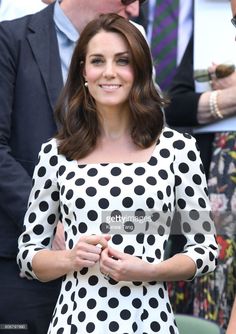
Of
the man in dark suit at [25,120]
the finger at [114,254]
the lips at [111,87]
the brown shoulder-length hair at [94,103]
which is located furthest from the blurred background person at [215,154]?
the finger at [114,254]

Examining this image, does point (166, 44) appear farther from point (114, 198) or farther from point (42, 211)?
point (114, 198)

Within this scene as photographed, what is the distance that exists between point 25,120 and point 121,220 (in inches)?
33.2

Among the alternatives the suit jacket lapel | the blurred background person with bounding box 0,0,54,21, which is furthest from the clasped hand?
the blurred background person with bounding box 0,0,54,21

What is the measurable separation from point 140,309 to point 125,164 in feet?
1.70

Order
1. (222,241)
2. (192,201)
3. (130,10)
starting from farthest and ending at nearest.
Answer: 1. (222,241)
2. (130,10)
3. (192,201)

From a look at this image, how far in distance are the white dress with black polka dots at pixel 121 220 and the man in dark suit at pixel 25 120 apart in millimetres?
325

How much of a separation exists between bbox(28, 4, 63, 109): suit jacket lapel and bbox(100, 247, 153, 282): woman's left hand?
3.01 ft

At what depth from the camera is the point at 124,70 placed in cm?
352

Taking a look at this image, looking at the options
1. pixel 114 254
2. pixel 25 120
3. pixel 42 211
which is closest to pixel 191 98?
pixel 25 120

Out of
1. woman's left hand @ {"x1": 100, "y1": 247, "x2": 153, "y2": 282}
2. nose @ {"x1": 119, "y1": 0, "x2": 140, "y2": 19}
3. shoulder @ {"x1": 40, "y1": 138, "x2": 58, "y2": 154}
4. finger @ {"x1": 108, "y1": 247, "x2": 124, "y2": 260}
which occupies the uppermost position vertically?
nose @ {"x1": 119, "y1": 0, "x2": 140, "y2": 19}

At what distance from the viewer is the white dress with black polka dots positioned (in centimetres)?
329

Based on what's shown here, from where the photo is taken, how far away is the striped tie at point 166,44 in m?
5.34

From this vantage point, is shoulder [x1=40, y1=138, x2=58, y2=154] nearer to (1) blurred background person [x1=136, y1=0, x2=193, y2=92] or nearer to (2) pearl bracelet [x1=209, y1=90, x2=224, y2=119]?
(2) pearl bracelet [x1=209, y1=90, x2=224, y2=119]

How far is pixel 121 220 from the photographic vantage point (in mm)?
3312
